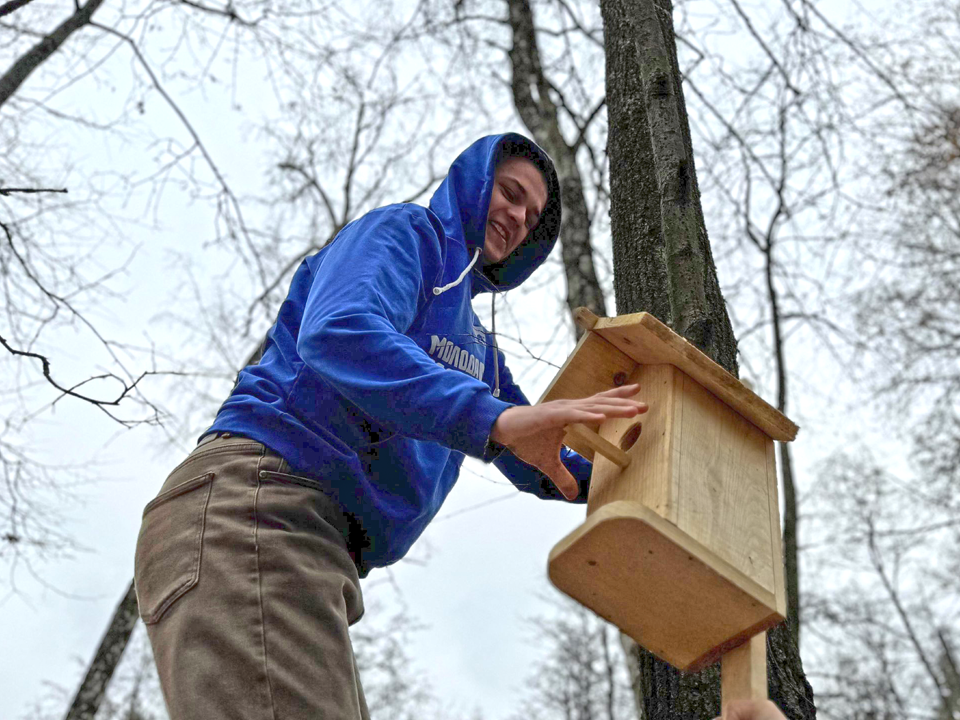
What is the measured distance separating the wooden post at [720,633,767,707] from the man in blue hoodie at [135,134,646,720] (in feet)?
1.55

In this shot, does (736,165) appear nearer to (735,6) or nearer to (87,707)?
(735,6)

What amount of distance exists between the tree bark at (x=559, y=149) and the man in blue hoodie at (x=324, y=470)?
2.95m

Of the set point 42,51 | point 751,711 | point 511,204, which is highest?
point 42,51

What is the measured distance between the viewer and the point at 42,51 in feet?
17.6

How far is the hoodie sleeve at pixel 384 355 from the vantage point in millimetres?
1674

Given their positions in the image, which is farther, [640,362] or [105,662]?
[105,662]

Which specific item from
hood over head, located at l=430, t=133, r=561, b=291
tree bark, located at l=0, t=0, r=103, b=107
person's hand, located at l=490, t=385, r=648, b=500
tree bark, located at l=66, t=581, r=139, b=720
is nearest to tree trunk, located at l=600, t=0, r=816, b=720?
hood over head, located at l=430, t=133, r=561, b=291

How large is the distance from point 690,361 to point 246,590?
1.02 meters

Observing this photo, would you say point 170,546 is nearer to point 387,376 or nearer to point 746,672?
point 387,376

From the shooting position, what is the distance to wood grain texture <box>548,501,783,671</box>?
1.72 meters

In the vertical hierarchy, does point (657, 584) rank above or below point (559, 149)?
below

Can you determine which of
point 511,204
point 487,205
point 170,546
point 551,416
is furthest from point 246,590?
point 511,204

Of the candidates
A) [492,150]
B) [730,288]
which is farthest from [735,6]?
[492,150]

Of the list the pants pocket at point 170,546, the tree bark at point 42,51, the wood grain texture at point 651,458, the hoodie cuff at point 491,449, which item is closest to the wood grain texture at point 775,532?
the wood grain texture at point 651,458
